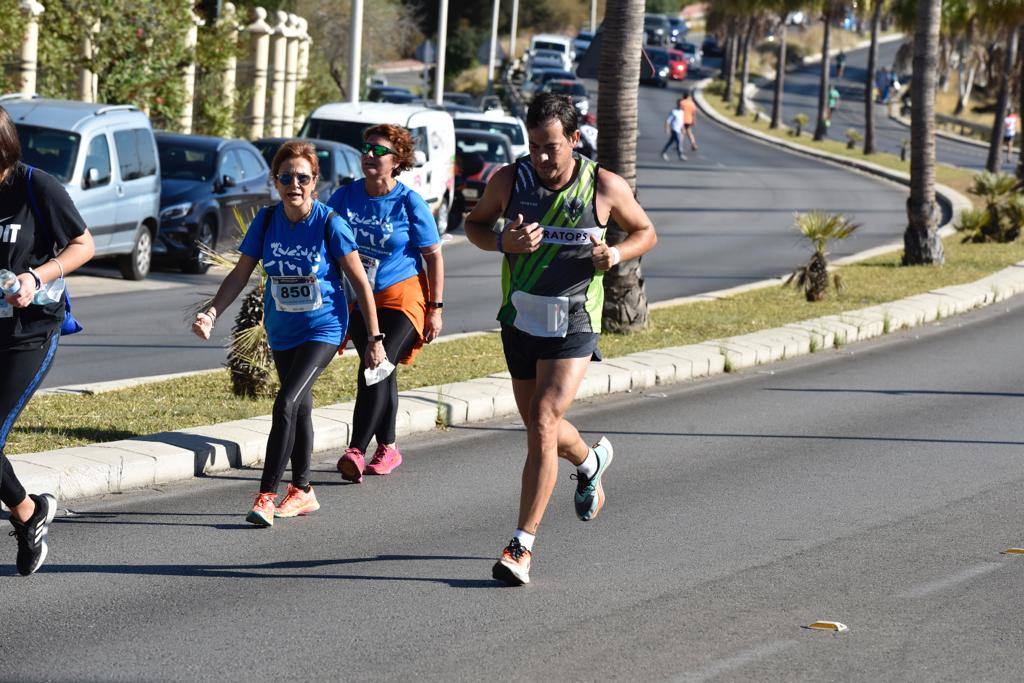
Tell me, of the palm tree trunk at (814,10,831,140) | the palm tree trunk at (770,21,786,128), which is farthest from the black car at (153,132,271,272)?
the palm tree trunk at (770,21,786,128)

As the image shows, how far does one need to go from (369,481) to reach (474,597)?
2.24 m

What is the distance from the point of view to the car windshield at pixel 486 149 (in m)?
28.5

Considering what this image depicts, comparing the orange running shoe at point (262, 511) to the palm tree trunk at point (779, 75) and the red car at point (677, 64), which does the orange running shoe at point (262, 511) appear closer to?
the palm tree trunk at point (779, 75)

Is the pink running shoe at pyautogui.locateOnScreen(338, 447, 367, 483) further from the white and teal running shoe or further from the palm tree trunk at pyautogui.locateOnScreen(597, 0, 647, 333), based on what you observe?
the palm tree trunk at pyautogui.locateOnScreen(597, 0, 647, 333)

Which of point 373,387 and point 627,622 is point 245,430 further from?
point 627,622

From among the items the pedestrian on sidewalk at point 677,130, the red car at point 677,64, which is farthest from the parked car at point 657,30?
the pedestrian on sidewalk at point 677,130

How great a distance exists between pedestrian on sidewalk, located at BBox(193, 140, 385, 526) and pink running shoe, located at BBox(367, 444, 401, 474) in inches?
47.4

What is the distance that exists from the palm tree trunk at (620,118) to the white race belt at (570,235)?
26.1 ft

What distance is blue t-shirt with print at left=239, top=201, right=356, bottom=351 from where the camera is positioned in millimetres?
7172

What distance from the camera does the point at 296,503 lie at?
745 cm

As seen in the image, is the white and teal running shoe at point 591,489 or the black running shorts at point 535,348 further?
the white and teal running shoe at point 591,489

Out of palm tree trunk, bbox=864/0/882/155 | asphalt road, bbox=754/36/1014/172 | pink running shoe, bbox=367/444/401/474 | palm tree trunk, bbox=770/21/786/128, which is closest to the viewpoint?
pink running shoe, bbox=367/444/401/474

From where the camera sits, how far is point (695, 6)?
13712 cm

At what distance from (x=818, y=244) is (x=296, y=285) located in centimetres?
1122
